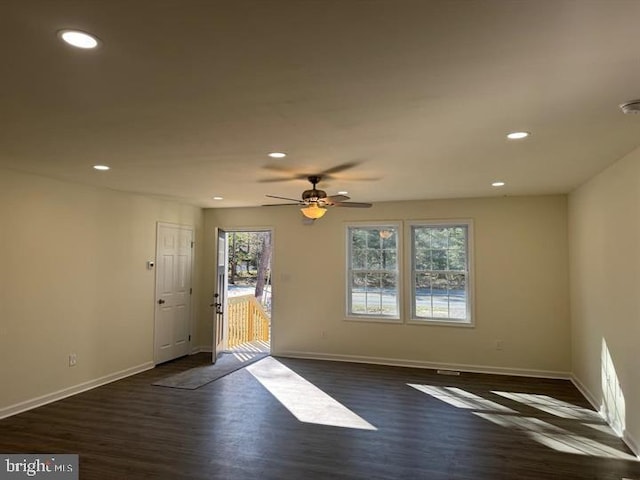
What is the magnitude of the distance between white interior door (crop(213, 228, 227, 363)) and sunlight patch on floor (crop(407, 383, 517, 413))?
324 centimetres

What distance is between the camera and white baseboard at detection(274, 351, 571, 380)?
230 inches

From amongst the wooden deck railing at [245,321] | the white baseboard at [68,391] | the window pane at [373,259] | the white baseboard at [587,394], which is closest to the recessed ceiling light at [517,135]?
the white baseboard at [587,394]

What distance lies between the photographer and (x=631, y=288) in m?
3.58

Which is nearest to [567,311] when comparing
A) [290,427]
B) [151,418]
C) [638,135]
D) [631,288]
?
[631,288]

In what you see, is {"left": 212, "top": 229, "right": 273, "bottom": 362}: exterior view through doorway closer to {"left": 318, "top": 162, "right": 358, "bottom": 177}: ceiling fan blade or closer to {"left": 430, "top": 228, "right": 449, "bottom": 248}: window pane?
{"left": 430, "top": 228, "right": 449, "bottom": 248}: window pane

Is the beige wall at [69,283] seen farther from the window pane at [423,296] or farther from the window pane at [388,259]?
the window pane at [423,296]

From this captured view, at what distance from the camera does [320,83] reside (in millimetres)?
2186

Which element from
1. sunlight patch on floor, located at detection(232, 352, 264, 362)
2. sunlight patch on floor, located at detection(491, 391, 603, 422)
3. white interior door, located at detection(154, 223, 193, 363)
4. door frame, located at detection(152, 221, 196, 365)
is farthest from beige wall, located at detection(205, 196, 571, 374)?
white interior door, located at detection(154, 223, 193, 363)

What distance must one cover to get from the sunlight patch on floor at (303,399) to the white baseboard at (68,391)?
1594 millimetres

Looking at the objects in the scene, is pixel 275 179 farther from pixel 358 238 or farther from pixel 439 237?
pixel 439 237

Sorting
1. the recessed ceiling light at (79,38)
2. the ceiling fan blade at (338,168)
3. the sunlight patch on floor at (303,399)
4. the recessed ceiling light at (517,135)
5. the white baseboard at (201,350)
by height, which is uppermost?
the ceiling fan blade at (338,168)

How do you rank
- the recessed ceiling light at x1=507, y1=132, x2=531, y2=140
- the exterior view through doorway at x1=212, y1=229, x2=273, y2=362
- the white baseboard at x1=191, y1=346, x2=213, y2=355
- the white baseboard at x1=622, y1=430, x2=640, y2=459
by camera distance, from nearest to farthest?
1. the recessed ceiling light at x1=507, y1=132, x2=531, y2=140
2. the white baseboard at x1=622, y1=430, x2=640, y2=459
3. the exterior view through doorway at x1=212, y1=229, x2=273, y2=362
4. the white baseboard at x1=191, y1=346, x2=213, y2=355

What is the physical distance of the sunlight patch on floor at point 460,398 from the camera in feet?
15.1

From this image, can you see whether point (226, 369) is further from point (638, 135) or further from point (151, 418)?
point (638, 135)
